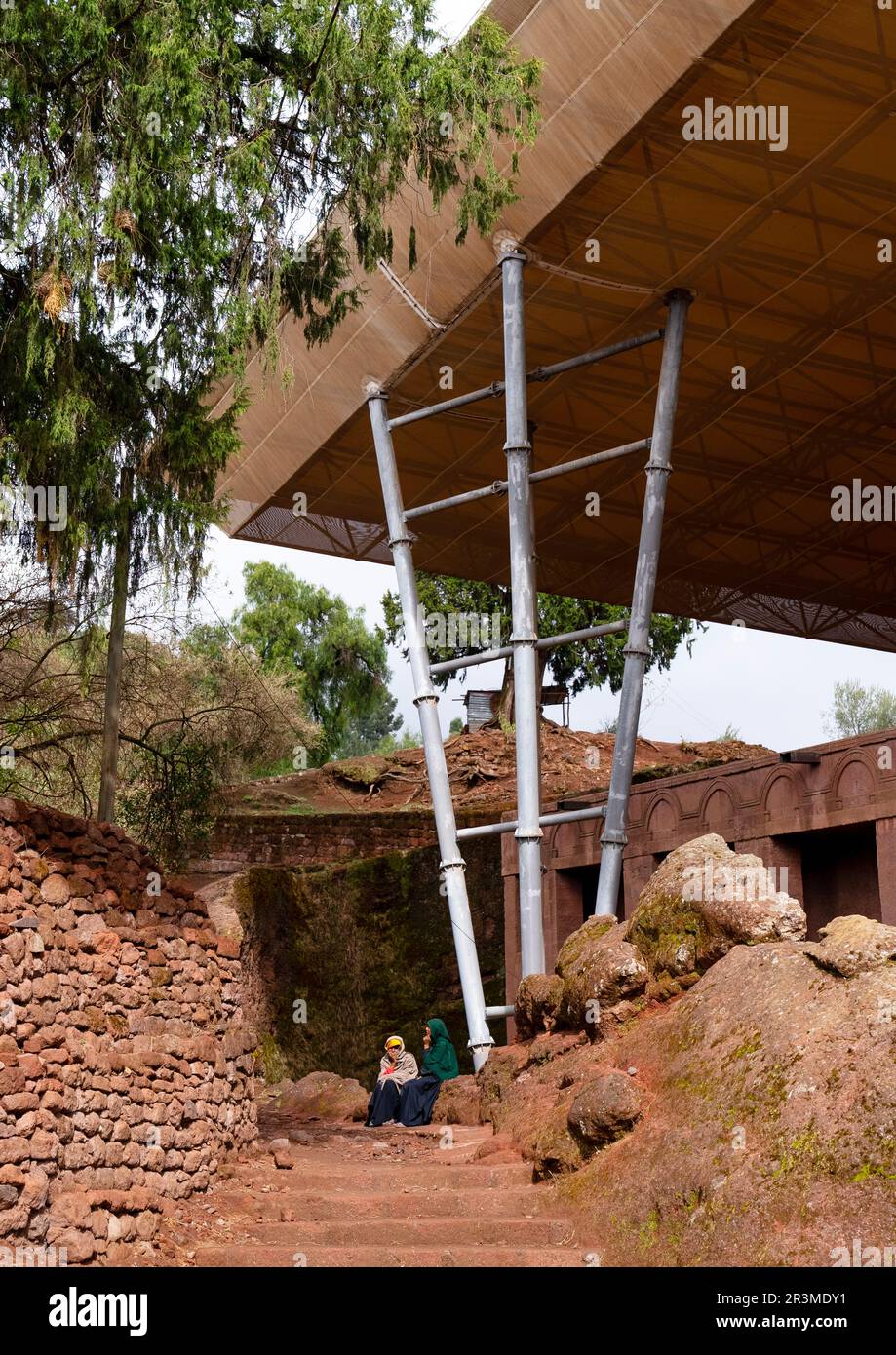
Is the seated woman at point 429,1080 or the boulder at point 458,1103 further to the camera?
the seated woman at point 429,1080

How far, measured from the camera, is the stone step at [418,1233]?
9.48m

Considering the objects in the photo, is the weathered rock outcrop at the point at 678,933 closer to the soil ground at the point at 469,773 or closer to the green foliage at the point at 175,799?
the green foliage at the point at 175,799

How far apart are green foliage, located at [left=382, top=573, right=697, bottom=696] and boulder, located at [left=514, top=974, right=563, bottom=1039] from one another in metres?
21.8

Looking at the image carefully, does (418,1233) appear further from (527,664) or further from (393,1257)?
(527,664)

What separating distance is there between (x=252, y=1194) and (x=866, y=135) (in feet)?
42.1

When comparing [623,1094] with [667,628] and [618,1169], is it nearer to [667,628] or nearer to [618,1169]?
[618,1169]

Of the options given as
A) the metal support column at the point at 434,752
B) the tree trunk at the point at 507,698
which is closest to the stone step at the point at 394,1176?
the metal support column at the point at 434,752

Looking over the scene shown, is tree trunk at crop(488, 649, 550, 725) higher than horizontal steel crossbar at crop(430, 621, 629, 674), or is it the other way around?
tree trunk at crop(488, 649, 550, 725)

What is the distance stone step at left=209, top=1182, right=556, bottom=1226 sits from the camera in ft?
33.4

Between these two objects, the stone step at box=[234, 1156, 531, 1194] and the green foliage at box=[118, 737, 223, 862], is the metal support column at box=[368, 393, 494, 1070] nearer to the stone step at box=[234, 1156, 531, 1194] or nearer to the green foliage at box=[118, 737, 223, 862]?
the green foliage at box=[118, 737, 223, 862]

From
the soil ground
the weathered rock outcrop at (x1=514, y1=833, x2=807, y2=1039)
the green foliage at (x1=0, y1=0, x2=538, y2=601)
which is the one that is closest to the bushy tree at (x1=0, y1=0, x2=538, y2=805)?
the green foliage at (x1=0, y1=0, x2=538, y2=601)

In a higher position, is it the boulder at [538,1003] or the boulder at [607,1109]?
the boulder at [538,1003]

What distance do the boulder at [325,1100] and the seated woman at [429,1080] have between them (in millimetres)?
927
